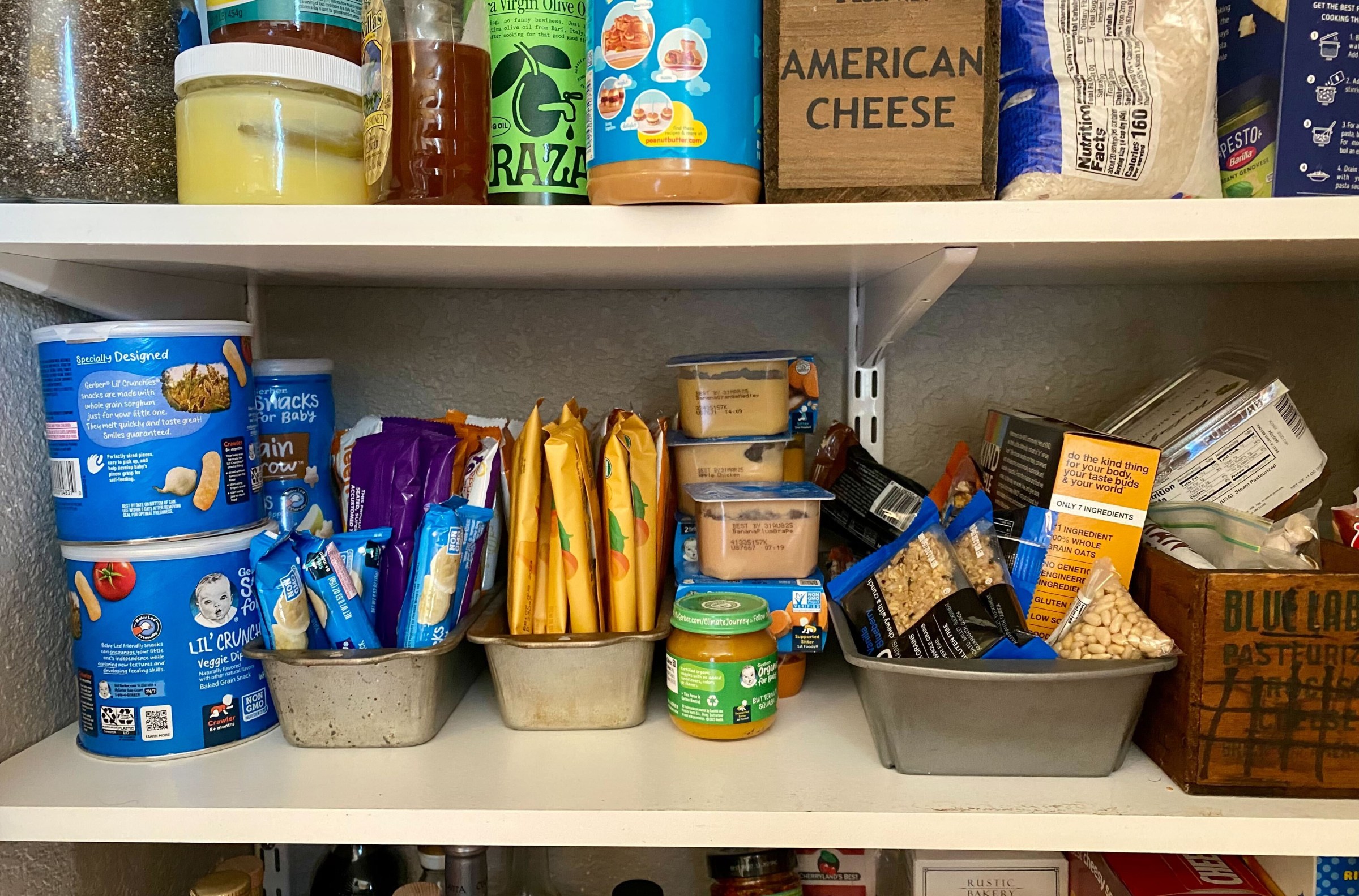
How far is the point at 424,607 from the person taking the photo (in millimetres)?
731

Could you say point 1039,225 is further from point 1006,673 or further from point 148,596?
point 148,596

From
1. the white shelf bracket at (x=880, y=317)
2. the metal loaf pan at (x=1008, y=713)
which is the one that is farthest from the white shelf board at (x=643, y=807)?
the white shelf bracket at (x=880, y=317)

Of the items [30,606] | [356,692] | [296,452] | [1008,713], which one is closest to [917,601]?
[1008,713]

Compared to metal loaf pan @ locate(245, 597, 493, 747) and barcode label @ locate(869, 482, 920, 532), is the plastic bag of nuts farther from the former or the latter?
metal loaf pan @ locate(245, 597, 493, 747)

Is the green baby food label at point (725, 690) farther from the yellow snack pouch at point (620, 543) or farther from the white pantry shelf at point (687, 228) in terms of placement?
the white pantry shelf at point (687, 228)

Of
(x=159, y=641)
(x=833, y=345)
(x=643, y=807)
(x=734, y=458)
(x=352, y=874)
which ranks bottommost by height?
(x=352, y=874)

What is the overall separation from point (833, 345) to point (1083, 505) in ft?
1.20

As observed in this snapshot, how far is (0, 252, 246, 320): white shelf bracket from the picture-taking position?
0.68 m

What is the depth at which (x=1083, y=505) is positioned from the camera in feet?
2.31

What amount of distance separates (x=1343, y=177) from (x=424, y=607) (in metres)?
0.76

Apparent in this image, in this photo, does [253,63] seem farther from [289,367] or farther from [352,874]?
[352,874]

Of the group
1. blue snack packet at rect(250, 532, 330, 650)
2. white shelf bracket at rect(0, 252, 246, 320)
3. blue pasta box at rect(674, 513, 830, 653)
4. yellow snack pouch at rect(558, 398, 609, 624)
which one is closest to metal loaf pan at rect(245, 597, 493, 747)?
blue snack packet at rect(250, 532, 330, 650)

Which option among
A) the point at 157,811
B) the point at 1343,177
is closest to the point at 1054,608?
the point at 1343,177

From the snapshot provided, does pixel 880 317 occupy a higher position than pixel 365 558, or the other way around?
pixel 880 317
